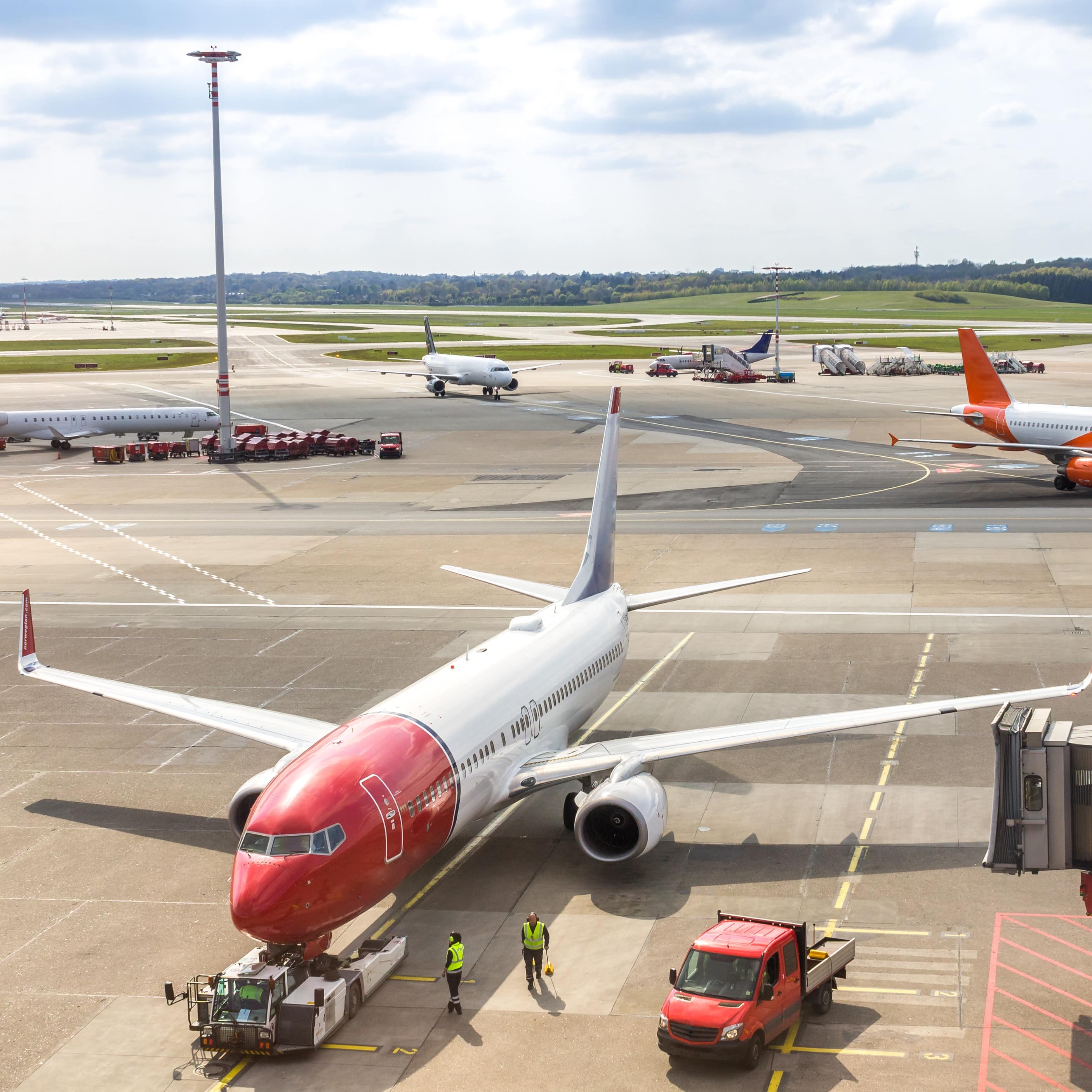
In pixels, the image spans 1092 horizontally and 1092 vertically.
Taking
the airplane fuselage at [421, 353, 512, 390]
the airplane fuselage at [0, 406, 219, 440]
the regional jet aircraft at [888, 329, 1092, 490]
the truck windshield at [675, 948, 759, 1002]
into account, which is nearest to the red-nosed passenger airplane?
the truck windshield at [675, 948, 759, 1002]

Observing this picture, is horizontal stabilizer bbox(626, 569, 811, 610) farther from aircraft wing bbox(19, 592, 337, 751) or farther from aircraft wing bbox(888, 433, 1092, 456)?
aircraft wing bbox(888, 433, 1092, 456)

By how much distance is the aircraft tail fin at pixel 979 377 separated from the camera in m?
76.8

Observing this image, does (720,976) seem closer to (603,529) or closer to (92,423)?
(603,529)

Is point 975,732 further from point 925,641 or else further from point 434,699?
point 434,699

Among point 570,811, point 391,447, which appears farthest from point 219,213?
point 570,811

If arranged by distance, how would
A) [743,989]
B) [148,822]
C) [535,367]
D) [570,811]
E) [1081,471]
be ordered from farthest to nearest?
[535,367]
[1081,471]
[148,822]
[570,811]
[743,989]

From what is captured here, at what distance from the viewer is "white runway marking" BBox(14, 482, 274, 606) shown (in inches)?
2179

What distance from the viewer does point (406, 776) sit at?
23422 millimetres

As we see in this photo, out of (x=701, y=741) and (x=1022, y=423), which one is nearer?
(x=701, y=741)

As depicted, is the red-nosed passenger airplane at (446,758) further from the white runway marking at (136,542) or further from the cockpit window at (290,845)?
the white runway marking at (136,542)

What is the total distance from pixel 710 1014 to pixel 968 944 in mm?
6407

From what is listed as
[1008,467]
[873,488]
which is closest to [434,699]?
[873,488]

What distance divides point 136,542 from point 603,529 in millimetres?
38141

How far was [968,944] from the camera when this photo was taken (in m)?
23.0
